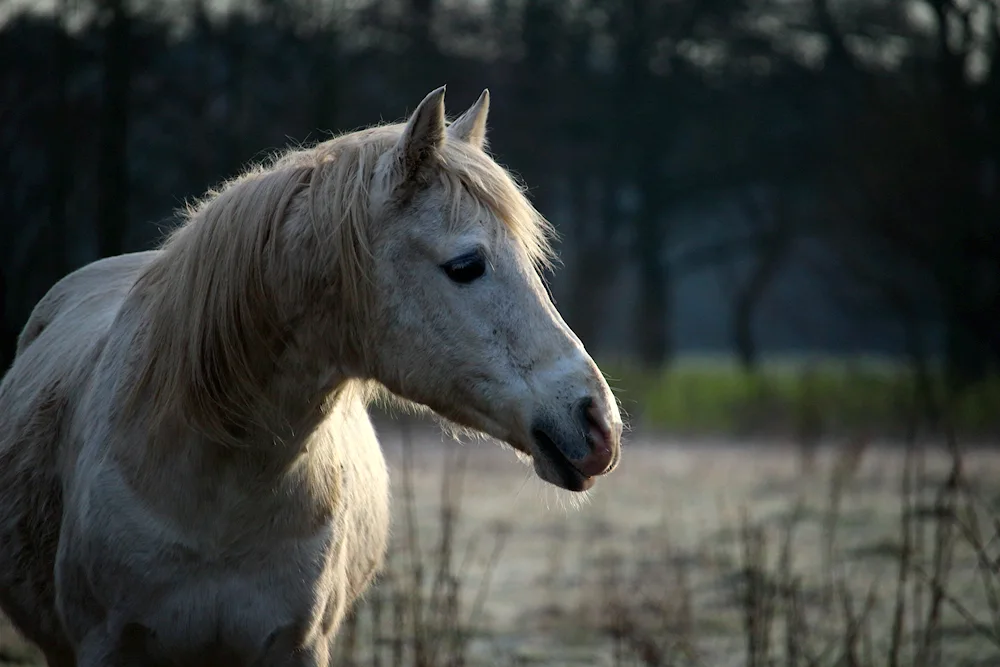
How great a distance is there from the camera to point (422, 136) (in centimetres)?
259

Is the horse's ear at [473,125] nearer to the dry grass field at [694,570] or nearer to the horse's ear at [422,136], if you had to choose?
the horse's ear at [422,136]

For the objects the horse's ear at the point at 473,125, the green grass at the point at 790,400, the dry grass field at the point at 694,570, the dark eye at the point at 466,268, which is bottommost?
the green grass at the point at 790,400

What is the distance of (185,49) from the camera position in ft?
22.8

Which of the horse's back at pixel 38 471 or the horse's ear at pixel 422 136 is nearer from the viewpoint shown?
the horse's ear at pixel 422 136

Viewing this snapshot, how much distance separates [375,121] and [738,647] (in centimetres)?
1056

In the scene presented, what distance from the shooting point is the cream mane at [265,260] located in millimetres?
2615

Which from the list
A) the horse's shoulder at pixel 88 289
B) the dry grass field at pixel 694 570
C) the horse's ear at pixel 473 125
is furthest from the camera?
the dry grass field at pixel 694 570

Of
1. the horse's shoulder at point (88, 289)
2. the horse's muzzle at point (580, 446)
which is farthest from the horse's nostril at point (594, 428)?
the horse's shoulder at point (88, 289)

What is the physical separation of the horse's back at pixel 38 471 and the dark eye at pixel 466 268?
1.15 meters

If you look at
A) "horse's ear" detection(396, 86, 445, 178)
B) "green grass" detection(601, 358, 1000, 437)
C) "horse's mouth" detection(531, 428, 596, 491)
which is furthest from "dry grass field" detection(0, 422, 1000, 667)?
"horse's ear" detection(396, 86, 445, 178)

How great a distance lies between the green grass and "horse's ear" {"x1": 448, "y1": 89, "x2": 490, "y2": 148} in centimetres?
1030

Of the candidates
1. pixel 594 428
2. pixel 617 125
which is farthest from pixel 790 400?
pixel 594 428

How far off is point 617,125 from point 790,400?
770cm

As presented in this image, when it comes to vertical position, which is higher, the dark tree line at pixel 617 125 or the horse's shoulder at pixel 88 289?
the horse's shoulder at pixel 88 289
